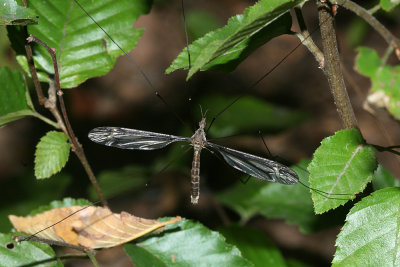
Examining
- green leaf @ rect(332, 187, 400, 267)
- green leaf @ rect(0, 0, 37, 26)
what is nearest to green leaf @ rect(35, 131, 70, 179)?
green leaf @ rect(0, 0, 37, 26)

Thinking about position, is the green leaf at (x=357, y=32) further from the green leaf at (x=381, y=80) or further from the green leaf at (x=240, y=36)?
the green leaf at (x=240, y=36)

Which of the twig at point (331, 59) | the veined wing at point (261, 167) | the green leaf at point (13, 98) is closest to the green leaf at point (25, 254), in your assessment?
the green leaf at point (13, 98)

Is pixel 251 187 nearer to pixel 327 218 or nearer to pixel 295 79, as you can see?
pixel 327 218

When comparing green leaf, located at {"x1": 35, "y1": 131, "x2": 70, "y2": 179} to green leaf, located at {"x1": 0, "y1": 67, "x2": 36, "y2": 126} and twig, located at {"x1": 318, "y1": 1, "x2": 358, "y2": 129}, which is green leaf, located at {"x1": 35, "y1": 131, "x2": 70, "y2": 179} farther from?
twig, located at {"x1": 318, "y1": 1, "x2": 358, "y2": 129}

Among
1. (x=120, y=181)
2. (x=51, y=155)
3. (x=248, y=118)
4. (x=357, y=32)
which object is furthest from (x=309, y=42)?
(x=357, y=32)

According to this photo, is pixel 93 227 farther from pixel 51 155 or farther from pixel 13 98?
pixel 13 98

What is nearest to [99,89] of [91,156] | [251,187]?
[91,156]
